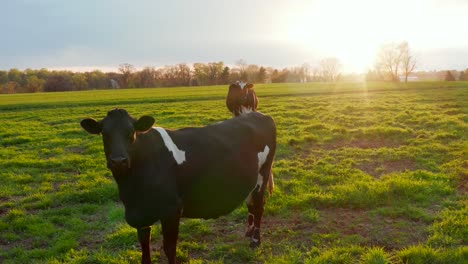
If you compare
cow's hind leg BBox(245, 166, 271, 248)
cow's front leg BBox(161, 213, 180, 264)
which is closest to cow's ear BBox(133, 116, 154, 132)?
cow's front leg BBox(161, 213, 180, 264)

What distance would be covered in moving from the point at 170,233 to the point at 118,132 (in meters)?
1.48

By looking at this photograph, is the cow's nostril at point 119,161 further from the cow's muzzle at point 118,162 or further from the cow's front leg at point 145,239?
the cow's front leg at point 145,239

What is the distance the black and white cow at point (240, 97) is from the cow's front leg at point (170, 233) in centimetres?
436

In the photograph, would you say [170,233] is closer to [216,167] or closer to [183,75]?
[216,167]

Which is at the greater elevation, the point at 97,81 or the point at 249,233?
the point at 97,81

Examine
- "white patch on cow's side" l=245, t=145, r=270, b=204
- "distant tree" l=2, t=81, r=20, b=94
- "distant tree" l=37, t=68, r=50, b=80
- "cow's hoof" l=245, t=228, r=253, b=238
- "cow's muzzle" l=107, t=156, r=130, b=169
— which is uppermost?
"distant tree" l=37, t=68, r=50, b=80

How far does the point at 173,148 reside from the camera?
16.3 feet

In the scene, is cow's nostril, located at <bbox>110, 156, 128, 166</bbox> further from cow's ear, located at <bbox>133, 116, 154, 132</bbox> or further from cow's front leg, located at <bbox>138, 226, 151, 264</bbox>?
cow's front leg, located at <bbox>138, 226, 151, 264</bbox>

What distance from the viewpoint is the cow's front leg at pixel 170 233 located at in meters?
4.85

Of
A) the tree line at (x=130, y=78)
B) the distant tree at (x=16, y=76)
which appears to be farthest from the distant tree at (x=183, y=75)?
the distant tree at (x=16, y=76)

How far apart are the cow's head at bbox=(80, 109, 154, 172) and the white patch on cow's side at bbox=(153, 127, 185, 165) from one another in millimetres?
513

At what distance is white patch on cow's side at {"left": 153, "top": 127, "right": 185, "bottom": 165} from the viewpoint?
195 inches

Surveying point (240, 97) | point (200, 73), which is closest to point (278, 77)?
point (200, 73)

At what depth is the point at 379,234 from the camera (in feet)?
21.5
